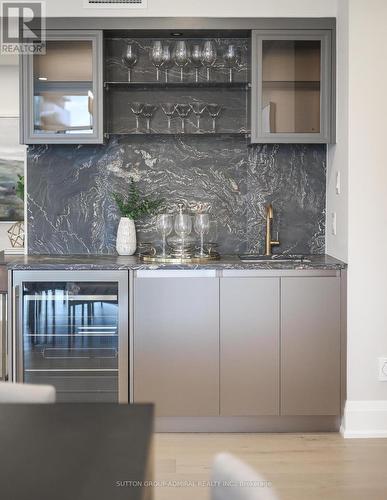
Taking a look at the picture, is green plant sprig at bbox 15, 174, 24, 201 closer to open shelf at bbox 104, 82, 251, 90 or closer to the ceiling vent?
open shelf at bbox 104, 82, 251, 90

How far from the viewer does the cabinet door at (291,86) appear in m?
3.90

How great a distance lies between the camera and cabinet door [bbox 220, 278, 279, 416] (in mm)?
3662

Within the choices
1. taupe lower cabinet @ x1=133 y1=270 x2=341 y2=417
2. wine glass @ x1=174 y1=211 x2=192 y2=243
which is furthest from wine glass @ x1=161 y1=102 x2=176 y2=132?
taupe lower cabinet @ x1=133 y1=270 x2=341 y2=417

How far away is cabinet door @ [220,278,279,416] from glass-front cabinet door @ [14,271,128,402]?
54 centimetres

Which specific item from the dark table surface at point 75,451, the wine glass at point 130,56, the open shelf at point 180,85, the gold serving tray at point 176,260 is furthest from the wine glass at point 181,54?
the dark table surface at point 75,451

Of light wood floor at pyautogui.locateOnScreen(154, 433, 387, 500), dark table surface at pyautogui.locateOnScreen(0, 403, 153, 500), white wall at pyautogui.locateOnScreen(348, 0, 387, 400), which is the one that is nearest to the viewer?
dark table surface at pyautogui.locateOnScreen(0, 403, 153, 500)

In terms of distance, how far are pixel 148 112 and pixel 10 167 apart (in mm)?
1843

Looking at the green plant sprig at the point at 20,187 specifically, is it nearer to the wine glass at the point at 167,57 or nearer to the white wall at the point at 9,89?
the white wall at the point at 9,89

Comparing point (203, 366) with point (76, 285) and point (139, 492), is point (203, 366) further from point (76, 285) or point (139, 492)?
point (139, 492)

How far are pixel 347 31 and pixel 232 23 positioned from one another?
0.66 metres

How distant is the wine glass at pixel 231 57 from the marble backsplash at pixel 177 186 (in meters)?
0.43

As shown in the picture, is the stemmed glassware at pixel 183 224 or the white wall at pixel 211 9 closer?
the white wall at pixel 211 9

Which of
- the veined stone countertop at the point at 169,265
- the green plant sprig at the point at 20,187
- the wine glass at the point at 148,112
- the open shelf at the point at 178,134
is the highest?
the wine glass at the point at 148,112

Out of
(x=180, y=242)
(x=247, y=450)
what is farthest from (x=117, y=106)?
(x=247, y=450)
